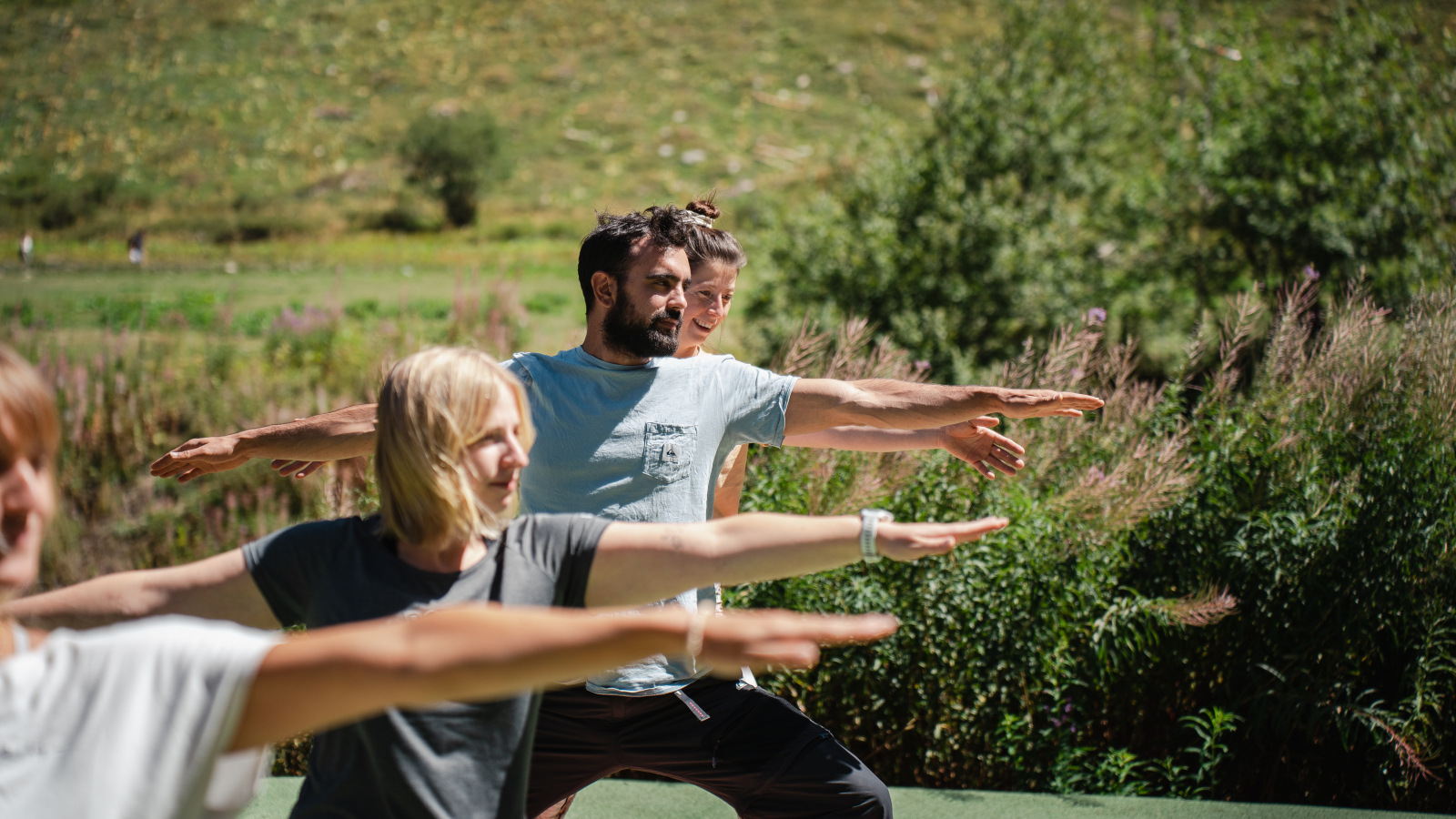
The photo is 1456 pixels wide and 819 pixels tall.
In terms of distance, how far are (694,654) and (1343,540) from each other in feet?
11.7

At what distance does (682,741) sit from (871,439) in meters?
1.03

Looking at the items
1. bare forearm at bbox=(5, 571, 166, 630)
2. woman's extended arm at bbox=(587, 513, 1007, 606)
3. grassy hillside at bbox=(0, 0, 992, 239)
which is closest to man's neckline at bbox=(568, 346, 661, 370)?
woman's extended arm at bbox=(587, 513, 1007, 606)

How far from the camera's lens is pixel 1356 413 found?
13.4 ft

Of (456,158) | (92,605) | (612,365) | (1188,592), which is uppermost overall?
(612,365)

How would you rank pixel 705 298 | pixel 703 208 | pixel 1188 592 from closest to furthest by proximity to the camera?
pixel 705 298 → pixel 703 208 → pixel 1188 592

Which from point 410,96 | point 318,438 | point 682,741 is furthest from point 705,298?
point 410,96

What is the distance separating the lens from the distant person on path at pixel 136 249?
19281 millimetres

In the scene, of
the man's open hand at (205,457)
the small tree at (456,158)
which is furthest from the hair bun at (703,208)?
the small tree at (456,158)

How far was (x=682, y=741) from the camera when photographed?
2447 mm

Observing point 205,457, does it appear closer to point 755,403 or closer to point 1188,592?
point 755,403

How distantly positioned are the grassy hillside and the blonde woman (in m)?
21.3

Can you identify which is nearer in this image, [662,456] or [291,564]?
[291,564]

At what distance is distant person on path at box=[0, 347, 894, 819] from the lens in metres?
1.04

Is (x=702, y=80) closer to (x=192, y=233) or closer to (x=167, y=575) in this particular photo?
(x=192, y=233)
